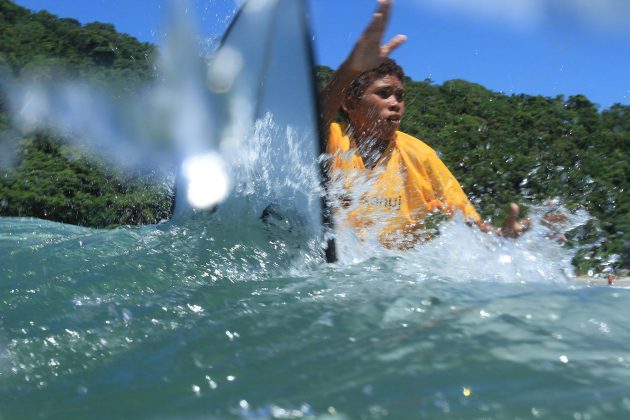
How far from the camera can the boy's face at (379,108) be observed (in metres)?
3.21

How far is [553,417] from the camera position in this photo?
121 cm

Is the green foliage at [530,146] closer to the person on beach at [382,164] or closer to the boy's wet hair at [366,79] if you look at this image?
the person on beach at [382,164]

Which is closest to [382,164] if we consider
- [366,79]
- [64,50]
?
[366,79]

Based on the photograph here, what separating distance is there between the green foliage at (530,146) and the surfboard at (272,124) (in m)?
12.9

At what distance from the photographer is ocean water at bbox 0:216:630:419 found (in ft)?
4.28

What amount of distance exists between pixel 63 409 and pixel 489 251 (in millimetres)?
1992

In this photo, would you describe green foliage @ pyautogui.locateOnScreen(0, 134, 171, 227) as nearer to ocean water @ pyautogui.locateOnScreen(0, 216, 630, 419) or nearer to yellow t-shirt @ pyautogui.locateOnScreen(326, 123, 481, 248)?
yellow t-shirt @ pyautogui.locateOnScreen(326, 123, 481, 248)

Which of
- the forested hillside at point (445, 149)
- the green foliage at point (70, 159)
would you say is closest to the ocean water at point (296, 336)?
the green foliage at point (70, 159)

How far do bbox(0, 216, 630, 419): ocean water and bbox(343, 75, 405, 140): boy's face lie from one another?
67 cm

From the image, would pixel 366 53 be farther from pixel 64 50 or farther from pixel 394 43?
pixel 64 50

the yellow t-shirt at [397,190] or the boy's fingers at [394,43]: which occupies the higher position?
the boy's fingers at [394,43]

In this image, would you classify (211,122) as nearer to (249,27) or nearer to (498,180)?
(249,27)

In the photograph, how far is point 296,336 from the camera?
1681 millimetres

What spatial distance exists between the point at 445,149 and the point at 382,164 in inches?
808
